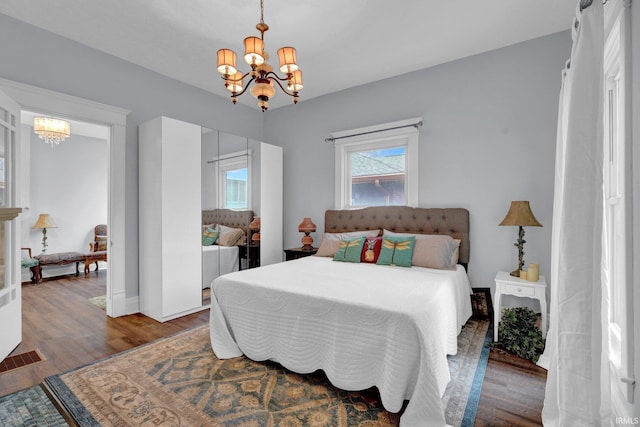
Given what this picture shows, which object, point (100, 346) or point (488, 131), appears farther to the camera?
point (488, 131)

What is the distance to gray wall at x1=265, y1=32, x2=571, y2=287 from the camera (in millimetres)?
2992

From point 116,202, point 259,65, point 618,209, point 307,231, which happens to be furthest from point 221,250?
point 618,209

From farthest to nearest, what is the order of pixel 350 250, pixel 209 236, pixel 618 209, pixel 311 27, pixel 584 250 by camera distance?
pixel 209 236, pixel 350 250, pixel 311 27, pixel 618 209, pixel 584 250

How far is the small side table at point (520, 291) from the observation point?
2.58 m

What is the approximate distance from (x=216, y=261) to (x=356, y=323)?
2.63 meters

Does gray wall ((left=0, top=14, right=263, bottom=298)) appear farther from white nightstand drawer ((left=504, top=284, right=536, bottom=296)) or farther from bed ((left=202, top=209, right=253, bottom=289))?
white nightstand drawer ((left=504, top=284, right=536, bottom=296))

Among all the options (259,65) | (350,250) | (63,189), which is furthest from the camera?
(63,189)

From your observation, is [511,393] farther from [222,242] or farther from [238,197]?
[238,197]

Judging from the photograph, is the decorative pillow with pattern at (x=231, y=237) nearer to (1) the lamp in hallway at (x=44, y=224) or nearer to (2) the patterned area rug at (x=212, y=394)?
(2) the patterned area rug at (x=212, y=394)

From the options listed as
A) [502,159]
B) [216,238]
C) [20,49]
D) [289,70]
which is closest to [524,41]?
[502,159]

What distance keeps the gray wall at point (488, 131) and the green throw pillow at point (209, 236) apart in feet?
7.88

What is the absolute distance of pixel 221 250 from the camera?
402cm

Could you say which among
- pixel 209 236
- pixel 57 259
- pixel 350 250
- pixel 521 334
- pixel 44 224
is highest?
pixel 44 224

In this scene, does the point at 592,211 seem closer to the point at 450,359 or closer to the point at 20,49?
the point at 450,359
